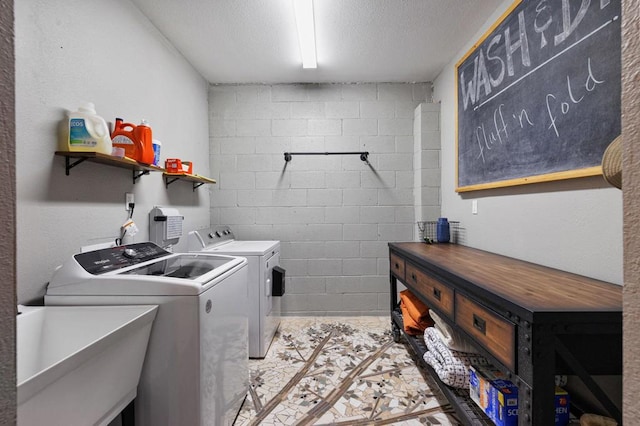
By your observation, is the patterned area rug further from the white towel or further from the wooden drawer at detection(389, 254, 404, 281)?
the wooden drawer at detection(389, 254, 404, 281)

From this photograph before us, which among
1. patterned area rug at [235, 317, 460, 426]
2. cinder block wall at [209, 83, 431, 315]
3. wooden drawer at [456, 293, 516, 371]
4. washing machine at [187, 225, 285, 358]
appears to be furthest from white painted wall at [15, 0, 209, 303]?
wooden drawer at [456, 293, 516, 371]

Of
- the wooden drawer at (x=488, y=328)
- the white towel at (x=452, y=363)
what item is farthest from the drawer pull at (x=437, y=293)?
the white towel at (x=452, y=363)

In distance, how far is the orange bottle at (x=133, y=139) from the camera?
1705 millimetres

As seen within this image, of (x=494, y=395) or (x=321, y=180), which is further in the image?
(x=321, y=180)

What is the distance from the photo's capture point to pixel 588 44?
1.32 m

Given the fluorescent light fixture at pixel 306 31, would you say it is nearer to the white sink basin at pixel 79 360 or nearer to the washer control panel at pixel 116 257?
the washer control panel at pixel 116 257

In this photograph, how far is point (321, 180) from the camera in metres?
3.29

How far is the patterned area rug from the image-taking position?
1779mm

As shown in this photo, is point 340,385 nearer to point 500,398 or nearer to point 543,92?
point 500,398

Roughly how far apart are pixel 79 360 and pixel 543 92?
2333 millimetres

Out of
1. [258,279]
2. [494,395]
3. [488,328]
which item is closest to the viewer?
[488,328]

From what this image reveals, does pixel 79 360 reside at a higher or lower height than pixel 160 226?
lower

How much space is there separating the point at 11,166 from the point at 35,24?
4.86ft

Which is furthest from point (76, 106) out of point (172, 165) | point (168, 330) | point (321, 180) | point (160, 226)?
point (321, 180)
